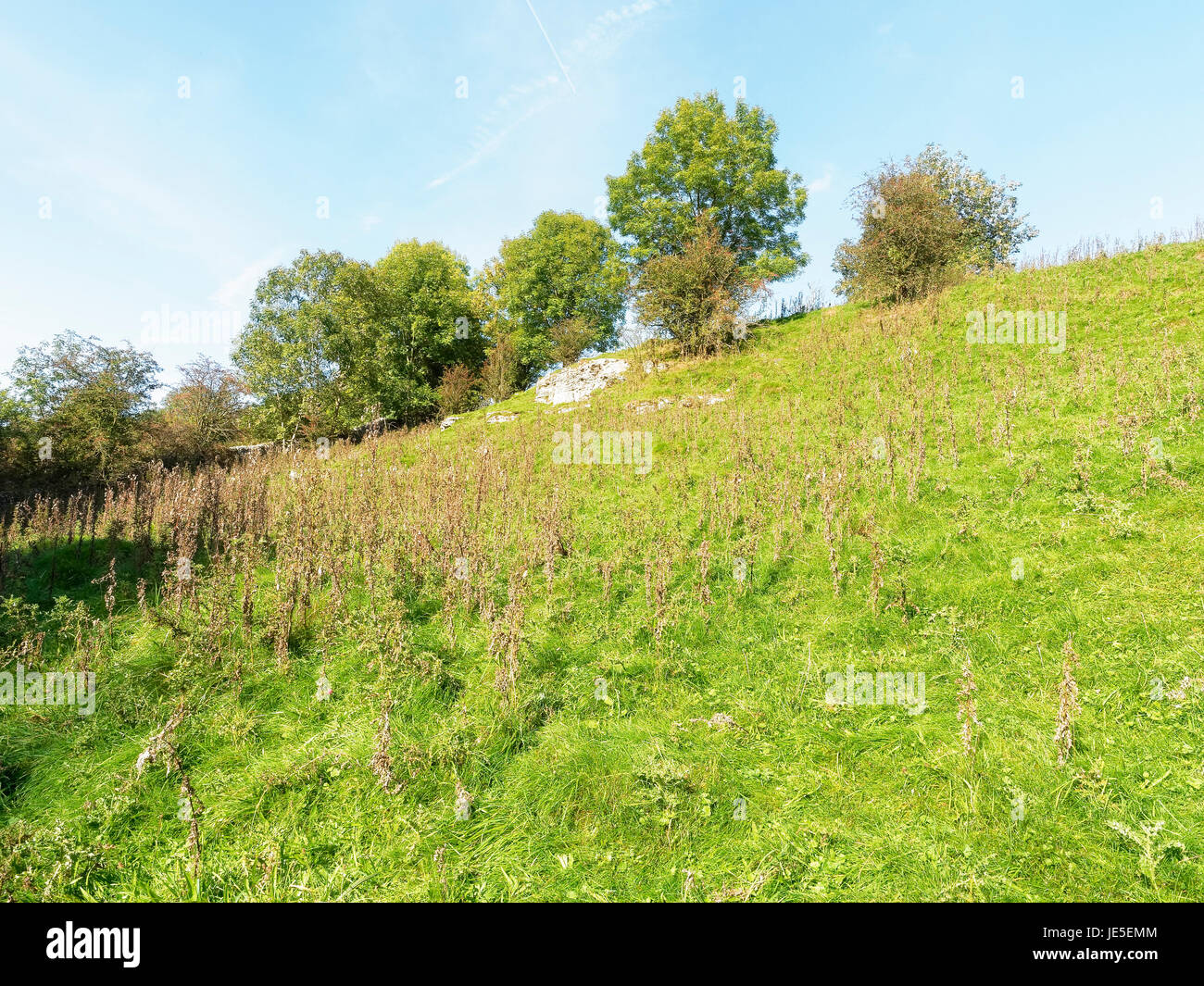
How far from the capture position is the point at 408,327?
35688 mm

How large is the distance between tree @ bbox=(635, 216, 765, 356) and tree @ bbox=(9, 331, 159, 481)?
64.3 ft

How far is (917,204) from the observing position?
17.4 metres

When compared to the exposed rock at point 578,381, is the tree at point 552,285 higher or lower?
higher

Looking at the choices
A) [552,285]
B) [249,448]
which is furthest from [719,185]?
[249,448]

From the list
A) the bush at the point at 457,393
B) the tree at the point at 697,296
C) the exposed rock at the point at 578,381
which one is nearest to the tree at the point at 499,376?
the bush at the point at 457,393

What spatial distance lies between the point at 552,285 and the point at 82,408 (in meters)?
29.6

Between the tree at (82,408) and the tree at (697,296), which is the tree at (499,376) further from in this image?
the tree at (82,408)

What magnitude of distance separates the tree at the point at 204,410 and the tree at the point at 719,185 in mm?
22658

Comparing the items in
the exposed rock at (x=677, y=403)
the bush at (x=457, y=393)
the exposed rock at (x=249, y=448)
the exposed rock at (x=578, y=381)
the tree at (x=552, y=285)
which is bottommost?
the exposed rock at (x=249, y=448)

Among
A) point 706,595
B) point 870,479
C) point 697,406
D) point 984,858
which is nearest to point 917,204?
point 697,406

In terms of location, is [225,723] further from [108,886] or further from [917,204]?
[917,204]

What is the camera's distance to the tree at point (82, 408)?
61.2ft

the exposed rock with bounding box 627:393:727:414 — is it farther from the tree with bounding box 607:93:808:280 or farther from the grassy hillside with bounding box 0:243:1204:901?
the tree with bounding box 607:93:808:280
